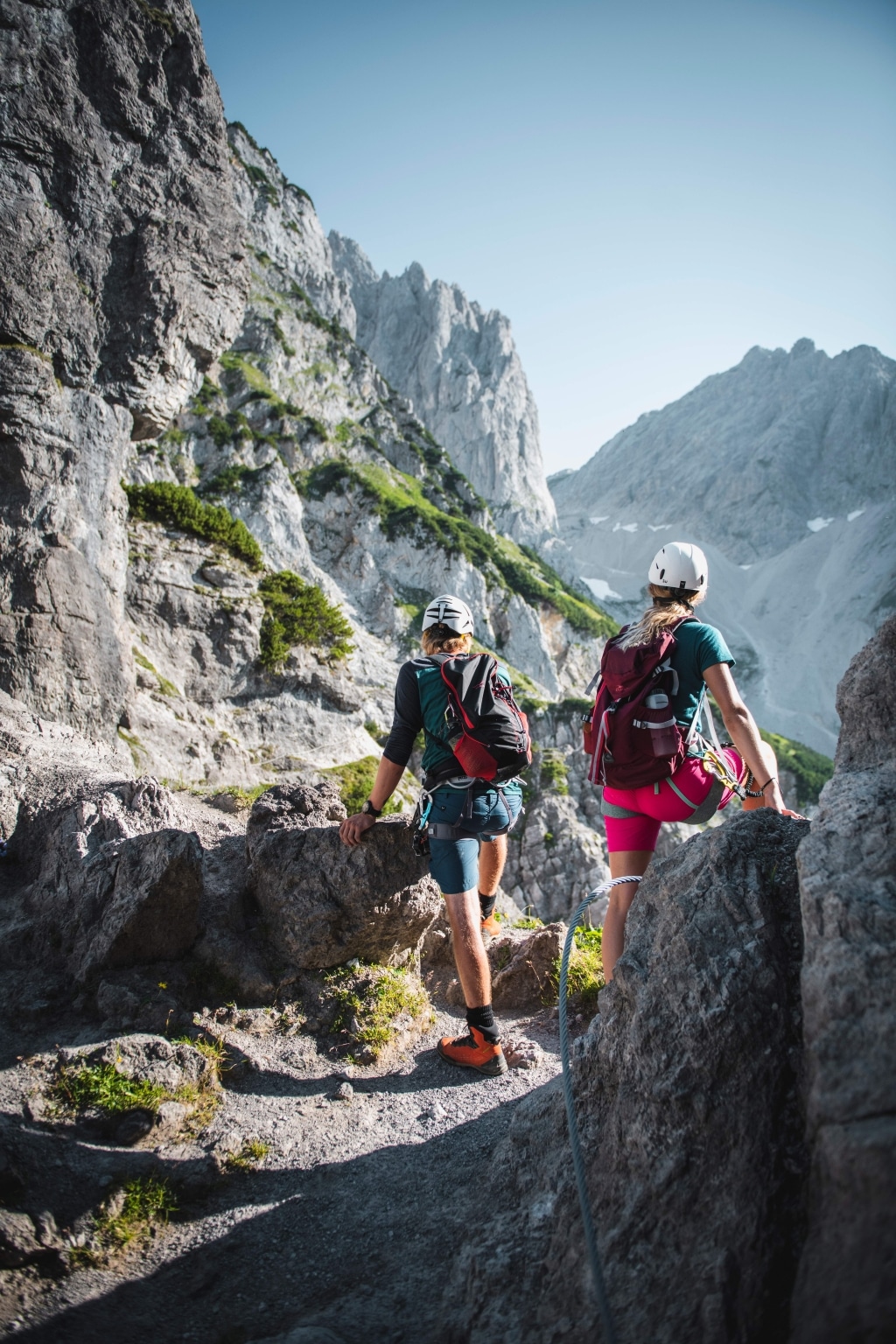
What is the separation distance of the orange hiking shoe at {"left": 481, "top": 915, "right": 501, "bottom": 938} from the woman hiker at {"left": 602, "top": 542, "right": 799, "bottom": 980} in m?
2.12

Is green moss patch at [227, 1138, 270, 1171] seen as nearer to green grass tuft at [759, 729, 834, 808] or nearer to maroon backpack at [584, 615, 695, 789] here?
maroon backpack at [584, 615, 695, 789]

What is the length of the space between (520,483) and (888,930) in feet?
425

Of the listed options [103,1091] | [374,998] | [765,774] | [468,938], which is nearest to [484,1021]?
[468,938]

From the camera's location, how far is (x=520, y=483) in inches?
4956

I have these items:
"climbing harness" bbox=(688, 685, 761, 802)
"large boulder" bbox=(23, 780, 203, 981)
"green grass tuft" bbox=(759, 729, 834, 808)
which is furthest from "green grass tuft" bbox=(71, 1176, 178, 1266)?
"green grass tuft" bbox=(759, 729, 834, 808)

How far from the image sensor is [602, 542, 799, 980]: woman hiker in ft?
12.7

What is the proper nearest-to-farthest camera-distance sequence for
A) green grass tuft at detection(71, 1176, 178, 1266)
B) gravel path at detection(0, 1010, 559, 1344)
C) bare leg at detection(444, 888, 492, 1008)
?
gravel path at detection(0, 1010, 559, 1344) < green grass tuft at detection(71, 1176, 178, 1266) < bare leg at detection(444, 888, 492, 1008)

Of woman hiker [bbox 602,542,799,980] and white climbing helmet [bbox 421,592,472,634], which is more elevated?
white climbing helmet [bbox 421,592,472,634]

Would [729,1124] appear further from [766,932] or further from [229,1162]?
[229,1162]

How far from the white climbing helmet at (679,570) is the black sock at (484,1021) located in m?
3.14

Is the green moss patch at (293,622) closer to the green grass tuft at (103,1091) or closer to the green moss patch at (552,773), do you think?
the green grass tuft at (103,1091)

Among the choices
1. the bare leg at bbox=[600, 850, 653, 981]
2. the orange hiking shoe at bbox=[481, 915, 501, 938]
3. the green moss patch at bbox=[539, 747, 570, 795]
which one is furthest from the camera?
the green moss patch at bbox=[539, 747, 570, 795]

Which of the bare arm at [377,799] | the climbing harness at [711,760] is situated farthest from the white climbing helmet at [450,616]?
the climbing harness at [711,760]

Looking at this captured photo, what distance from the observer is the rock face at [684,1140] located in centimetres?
218
